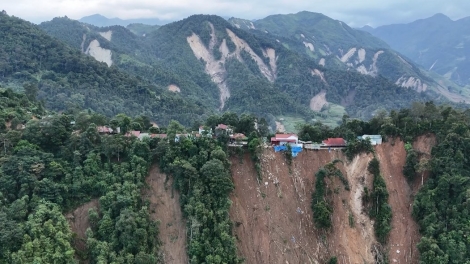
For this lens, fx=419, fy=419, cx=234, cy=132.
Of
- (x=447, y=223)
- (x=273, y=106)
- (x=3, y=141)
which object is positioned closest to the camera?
(x=447, y=223)

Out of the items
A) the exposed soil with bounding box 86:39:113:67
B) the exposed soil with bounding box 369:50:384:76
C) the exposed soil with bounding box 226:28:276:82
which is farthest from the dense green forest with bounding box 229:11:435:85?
the exposed soil with bounding box 86:39:113:67

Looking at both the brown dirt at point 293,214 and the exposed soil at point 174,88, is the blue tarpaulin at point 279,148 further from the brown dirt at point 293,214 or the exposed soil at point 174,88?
the exposed soil at point 174,88

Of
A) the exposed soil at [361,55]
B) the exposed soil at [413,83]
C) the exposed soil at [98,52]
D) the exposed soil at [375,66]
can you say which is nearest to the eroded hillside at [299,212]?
the exposed soil at [98,52]

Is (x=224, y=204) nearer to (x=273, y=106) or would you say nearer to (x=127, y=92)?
(x=127, y=92)

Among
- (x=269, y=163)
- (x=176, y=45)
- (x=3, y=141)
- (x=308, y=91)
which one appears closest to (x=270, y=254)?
(x=269, y=163)

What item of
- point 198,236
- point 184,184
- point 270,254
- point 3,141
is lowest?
point 270,254

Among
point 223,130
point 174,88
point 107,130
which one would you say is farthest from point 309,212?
point 174,88

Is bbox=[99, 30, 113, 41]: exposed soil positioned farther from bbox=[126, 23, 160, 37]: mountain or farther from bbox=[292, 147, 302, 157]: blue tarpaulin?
bbox=[292, 147, 302, 157]: blue tarpaulin
